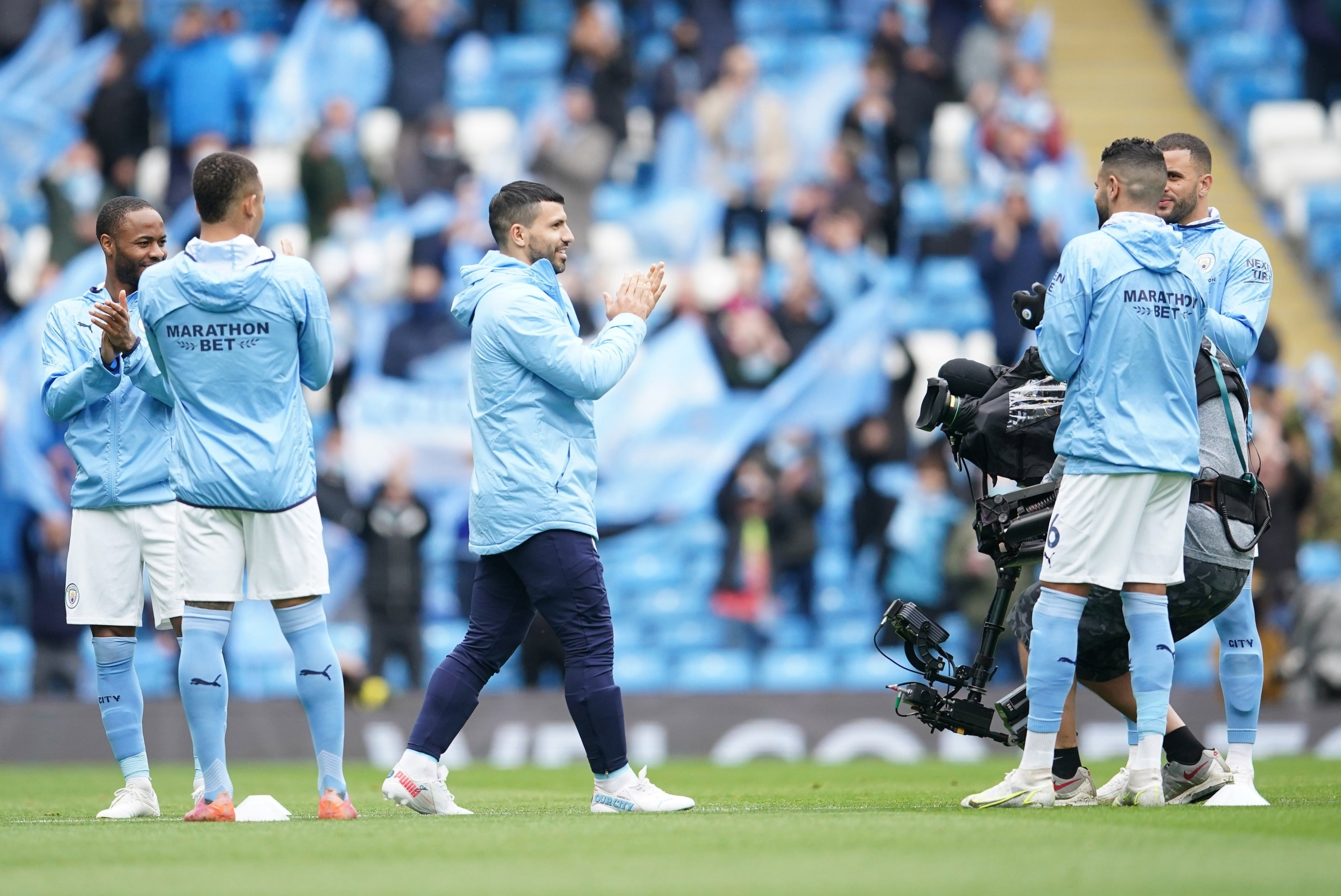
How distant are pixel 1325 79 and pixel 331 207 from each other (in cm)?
1107

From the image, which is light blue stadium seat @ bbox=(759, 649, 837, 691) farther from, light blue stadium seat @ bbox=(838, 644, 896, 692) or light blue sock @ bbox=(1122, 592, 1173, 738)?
light blue sock @ bbox=(1122, 592, 1173, 738)

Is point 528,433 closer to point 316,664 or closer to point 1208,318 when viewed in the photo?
point 316,664

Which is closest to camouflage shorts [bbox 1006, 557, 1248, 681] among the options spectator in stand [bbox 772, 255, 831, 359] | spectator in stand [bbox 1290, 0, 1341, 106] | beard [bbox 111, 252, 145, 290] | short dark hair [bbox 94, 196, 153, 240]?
beard [bbox 111, 252, 145, 290]

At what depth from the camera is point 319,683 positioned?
21.6 ft

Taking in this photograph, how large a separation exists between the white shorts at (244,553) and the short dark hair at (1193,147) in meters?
3.78

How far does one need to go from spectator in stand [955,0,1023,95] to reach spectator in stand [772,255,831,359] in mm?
3640

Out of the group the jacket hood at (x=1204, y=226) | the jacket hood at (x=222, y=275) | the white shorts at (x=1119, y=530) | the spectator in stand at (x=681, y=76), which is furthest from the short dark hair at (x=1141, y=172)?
the spectator in stand at (x=681, y=76)

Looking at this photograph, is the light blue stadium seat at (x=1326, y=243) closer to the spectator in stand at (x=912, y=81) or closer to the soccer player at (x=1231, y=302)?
the spectator in stand at (x=912, y=81)

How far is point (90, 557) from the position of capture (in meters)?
7.26

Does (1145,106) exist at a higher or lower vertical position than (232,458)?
higher

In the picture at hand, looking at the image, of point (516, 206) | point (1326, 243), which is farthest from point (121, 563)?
point (1326, 243)

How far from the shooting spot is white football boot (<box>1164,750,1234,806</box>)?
692 cm

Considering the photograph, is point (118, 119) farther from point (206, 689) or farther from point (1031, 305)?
point (1031, 305)

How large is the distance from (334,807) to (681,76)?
12795mm
